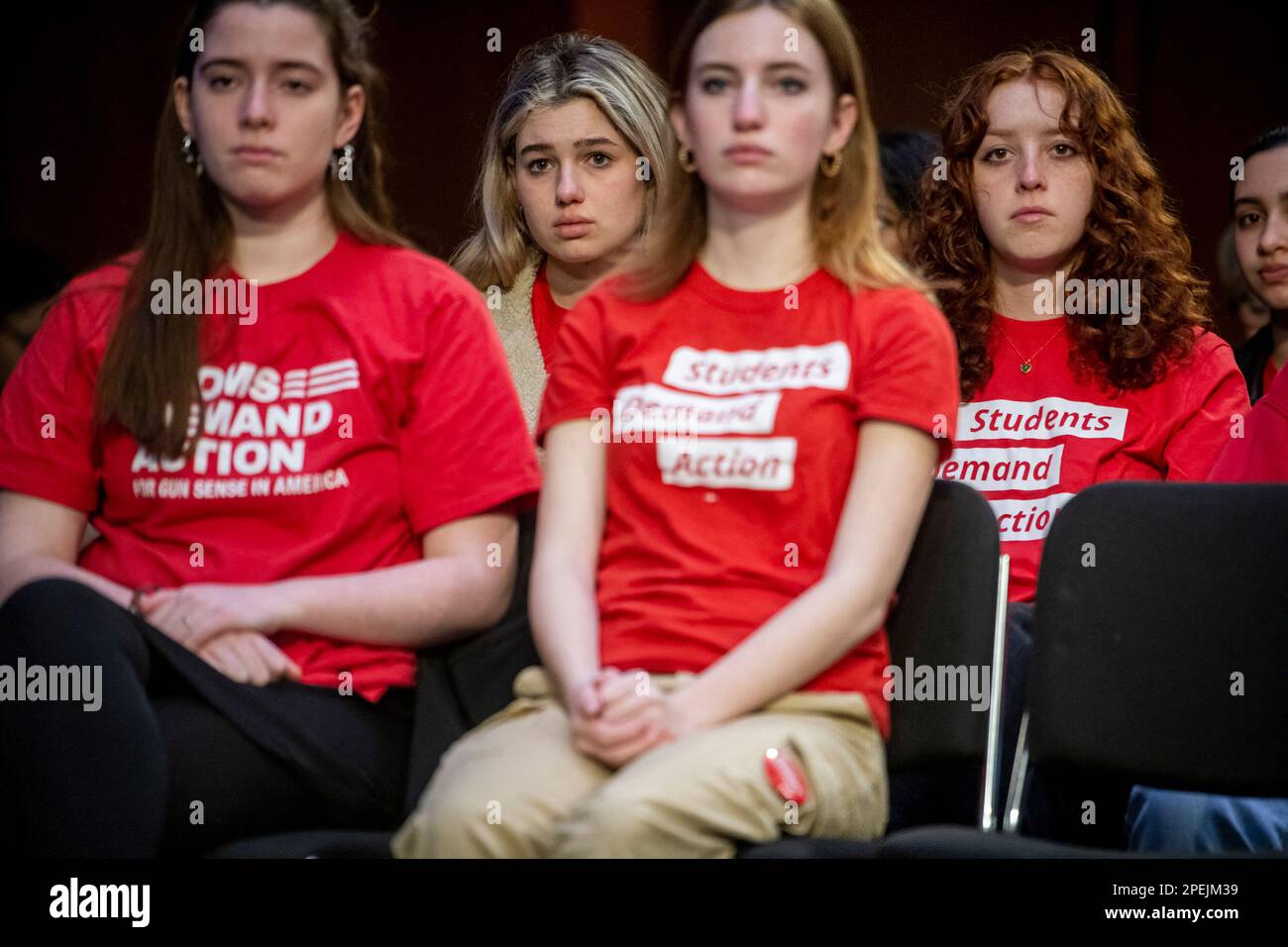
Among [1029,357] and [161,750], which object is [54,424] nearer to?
[161,750]

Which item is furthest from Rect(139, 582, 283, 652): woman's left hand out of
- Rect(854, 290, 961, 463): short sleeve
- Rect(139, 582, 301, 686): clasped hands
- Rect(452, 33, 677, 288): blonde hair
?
Rect(452, 33, 677, 288): blonde hair

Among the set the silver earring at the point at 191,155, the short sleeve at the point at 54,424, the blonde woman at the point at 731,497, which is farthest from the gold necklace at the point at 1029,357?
the short sleeve at the point at 54,424

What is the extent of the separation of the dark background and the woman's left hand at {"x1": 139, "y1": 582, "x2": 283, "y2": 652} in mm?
1505

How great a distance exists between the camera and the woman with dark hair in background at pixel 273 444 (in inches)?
68.1

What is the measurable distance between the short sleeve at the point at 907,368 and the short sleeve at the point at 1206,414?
704 mm

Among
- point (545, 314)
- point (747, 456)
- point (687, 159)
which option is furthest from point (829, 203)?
point (545, 314)

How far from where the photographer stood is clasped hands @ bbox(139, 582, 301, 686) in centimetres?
173

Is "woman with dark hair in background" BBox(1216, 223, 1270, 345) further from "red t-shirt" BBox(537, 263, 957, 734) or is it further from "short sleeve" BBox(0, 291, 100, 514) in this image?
"short sleeve" BBox(0, 291, 100, 514)

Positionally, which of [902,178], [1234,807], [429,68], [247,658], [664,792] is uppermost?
[429,68]

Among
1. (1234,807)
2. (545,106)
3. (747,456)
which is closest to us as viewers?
(747,456)

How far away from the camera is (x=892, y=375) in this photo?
1729 millimetres

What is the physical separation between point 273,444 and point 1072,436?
1.20 metres

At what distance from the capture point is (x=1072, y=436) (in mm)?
2404

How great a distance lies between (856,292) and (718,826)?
624 millimetres
